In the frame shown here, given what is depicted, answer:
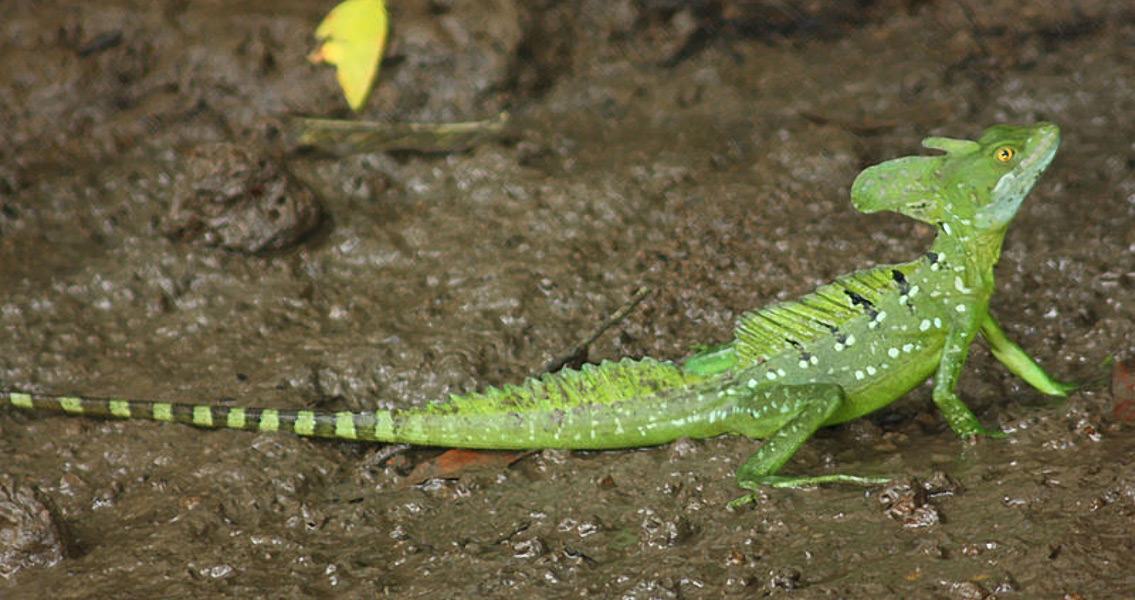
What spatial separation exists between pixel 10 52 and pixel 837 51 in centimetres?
464

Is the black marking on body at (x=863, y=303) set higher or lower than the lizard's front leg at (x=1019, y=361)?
higher

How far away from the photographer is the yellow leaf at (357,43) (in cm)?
598

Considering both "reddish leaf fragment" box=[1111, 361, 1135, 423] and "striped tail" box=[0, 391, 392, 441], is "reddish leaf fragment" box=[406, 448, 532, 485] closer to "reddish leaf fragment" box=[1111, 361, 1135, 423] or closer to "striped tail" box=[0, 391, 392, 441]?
"striped tail" box=[0, 391, 392, 441]

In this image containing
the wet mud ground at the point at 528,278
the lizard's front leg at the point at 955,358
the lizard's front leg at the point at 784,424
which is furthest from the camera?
the lizard's front leg at the point at 955,358

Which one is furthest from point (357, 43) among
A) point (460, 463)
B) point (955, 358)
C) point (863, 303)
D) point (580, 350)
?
point (955, 358)

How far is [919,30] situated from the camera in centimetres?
659

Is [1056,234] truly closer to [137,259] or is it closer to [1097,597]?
[1097,597]

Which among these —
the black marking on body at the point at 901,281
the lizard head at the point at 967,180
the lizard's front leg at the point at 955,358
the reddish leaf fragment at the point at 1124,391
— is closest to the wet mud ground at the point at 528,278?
the reddish leaf fragment at the point at 1124,391

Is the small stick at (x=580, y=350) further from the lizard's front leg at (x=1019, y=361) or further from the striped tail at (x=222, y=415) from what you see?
the lizard's front leg at (x=1019, y=361)

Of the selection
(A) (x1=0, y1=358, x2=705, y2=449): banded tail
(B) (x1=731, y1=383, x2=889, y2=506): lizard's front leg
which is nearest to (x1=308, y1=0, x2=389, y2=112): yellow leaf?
(A) (x1=0, y1=358, x2=705, y2=449): banded tail

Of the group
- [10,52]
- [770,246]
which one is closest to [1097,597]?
[770,246]

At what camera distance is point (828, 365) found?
154 inches

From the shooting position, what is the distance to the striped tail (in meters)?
4.09

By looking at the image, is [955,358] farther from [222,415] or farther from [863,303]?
[222,415]
